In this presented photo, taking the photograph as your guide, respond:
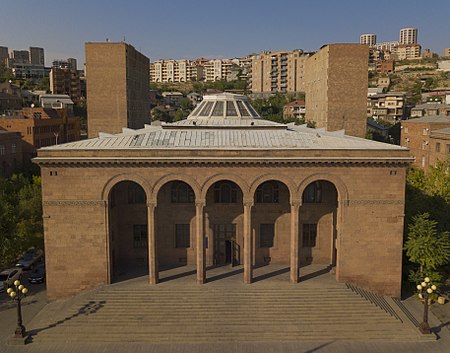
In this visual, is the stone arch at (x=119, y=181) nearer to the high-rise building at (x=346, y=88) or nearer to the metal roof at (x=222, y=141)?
the metal roof at (x=222, y=141)

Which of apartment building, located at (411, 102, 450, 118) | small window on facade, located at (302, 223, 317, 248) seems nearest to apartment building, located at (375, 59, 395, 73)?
apartment building, located at (411, 102, 450, 118)

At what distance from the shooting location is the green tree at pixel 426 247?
28070 mm

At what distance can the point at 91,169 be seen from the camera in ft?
91.2

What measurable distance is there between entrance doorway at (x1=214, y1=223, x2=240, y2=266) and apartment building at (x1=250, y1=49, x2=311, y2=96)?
11871cm

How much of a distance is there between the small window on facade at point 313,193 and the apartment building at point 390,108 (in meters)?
88.1

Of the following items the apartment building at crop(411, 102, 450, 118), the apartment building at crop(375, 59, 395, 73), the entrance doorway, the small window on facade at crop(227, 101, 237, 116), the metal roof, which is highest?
the apartment building at crop(375, 59, 395, 73)

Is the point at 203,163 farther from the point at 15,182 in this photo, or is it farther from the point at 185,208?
the point at 15,182

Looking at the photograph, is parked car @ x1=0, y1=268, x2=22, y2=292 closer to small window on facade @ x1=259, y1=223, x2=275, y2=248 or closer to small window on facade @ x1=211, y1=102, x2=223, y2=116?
small window on facade @ x1=259, y1=223, x2=275, y2=248

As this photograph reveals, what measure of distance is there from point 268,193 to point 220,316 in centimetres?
1018

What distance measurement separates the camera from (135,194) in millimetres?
32031

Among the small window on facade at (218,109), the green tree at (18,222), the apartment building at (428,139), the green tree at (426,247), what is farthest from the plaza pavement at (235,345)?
the apartment building at (428,139)

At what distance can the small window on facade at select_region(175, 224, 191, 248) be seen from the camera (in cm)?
3209

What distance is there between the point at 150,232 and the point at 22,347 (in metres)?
9.87

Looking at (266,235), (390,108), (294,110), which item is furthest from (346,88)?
(390,108)
